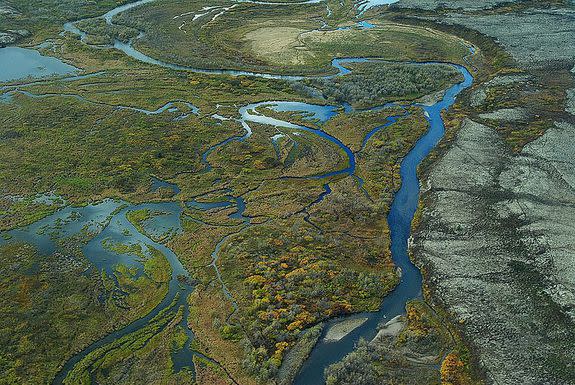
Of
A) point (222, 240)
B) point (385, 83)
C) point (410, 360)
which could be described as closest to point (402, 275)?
point (410, 360)

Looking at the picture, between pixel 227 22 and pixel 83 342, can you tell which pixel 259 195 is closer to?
pixel 83 342

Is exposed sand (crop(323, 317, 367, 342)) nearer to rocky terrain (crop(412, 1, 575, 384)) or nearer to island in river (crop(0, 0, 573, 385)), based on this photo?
island in river (crop(0, 0, 573, 385))

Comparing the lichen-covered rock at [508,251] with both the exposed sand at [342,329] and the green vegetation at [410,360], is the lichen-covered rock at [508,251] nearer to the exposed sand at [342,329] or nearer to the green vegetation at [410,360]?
the green vegetation at [410,360]

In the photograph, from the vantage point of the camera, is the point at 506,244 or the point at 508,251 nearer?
the point at 508,251

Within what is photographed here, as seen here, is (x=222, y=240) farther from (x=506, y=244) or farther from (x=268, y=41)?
(x=268, y=41)

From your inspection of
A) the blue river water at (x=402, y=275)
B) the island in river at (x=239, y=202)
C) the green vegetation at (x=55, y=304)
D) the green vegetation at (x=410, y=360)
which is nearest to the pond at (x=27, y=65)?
the island in river at (x=239, y=202)

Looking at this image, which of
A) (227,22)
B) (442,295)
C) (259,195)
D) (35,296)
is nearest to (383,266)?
(442,295)
